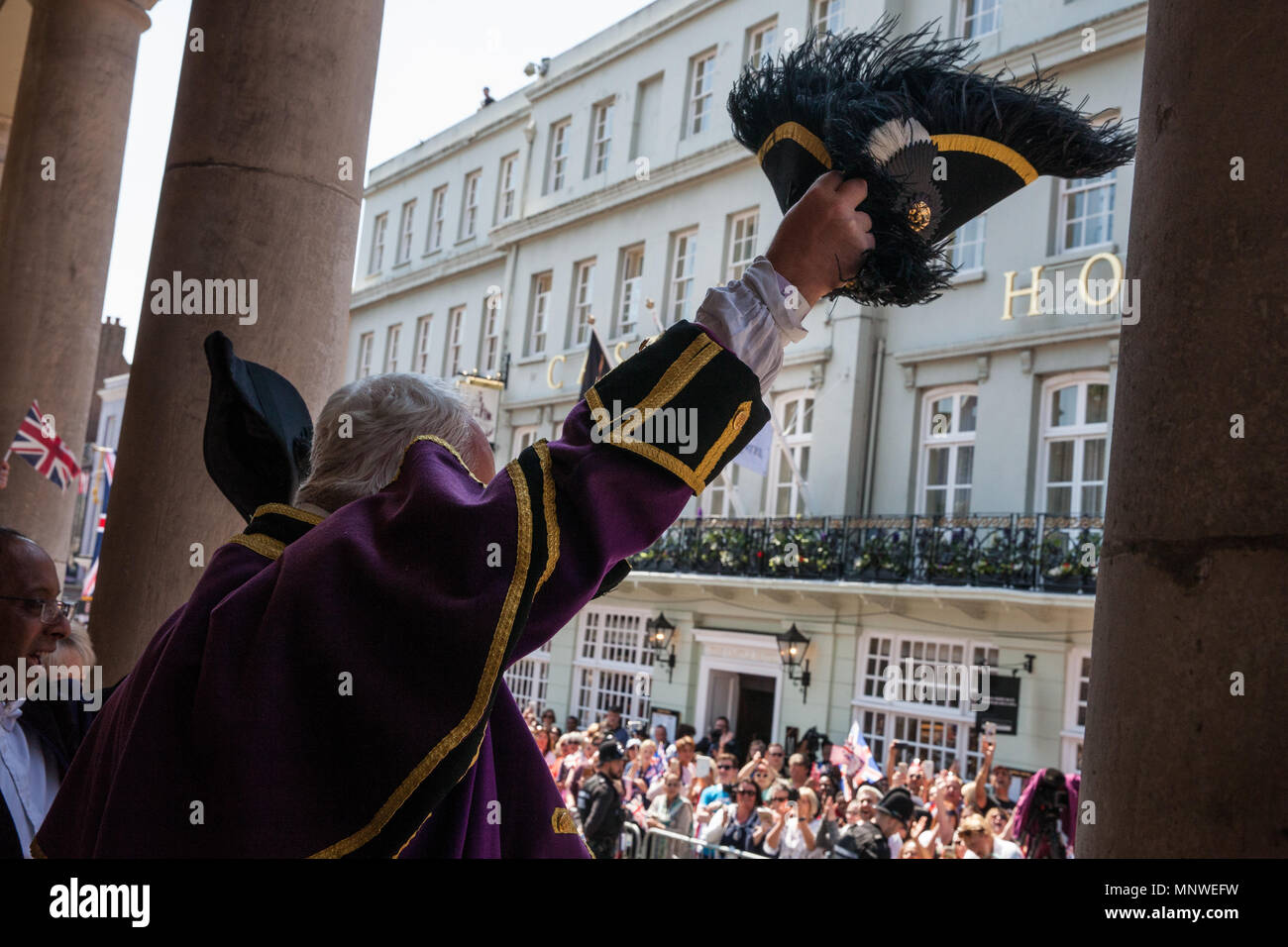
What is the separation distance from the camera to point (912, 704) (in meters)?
19.3

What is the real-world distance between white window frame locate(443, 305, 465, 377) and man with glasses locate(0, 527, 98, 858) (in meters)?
29.0

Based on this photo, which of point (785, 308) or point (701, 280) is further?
point (701, 280)

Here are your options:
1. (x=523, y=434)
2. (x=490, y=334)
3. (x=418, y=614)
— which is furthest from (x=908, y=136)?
(x=490, y=334)

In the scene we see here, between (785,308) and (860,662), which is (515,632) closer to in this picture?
(785,308)

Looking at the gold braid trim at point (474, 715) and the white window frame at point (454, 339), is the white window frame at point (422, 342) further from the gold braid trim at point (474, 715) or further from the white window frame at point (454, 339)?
the gold braid trim at point (474, 715)

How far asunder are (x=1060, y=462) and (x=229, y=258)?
16336 mm

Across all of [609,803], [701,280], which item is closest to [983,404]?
[701,280]

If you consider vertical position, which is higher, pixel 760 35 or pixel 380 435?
pixel 760 35

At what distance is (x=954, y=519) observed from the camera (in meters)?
19.0

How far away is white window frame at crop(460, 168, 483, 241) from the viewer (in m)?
32.5

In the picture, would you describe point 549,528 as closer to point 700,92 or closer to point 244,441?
point 244,441

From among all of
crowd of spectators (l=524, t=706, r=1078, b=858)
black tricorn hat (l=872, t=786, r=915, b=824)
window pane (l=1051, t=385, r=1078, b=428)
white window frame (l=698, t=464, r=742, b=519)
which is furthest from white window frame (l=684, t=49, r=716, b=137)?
black tricorn hat (l=872, t=786, r=915, b=824)

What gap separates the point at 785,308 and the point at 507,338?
28886 mm
